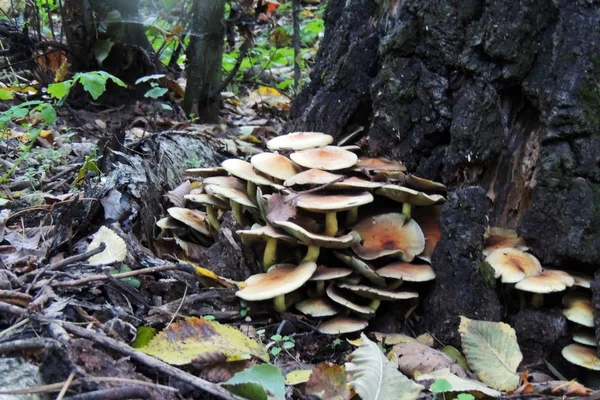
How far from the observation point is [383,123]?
3648mm

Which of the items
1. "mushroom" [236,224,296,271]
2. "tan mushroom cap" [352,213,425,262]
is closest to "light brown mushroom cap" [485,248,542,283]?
"tan mushroom cap" [352,213,425,262]

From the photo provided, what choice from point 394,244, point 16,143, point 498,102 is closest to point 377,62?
point 498,102

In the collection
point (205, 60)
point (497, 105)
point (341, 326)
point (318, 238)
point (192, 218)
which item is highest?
point (497, 105)

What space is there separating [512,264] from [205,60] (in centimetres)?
478

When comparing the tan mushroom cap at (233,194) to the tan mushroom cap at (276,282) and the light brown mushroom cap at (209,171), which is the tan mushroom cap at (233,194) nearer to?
the light brown mushroom cap at (209,171)

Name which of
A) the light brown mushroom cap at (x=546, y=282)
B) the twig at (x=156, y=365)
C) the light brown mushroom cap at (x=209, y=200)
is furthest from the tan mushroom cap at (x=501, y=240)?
the twig at (x=156, y=365)

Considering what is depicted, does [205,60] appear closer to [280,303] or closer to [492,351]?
[280,303]

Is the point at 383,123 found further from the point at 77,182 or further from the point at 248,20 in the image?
the point at 248,20

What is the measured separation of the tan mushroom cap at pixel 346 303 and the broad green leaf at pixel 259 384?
918 millimetres

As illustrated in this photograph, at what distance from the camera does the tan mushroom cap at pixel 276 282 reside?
9.46 ft

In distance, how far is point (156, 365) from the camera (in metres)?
2.03

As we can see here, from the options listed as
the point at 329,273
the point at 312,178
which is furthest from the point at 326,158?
the point at 329,273

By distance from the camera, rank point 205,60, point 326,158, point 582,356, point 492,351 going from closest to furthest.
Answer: point 492,351, point 582,356, point 326,158, point 205,60

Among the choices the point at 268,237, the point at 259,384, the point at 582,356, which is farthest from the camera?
the point at 268,237
